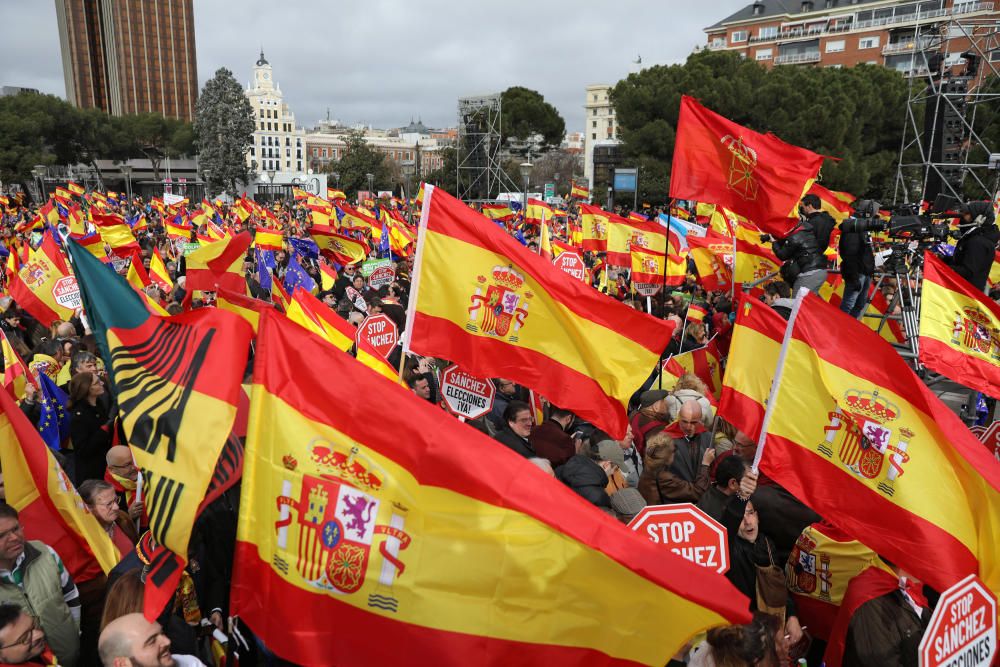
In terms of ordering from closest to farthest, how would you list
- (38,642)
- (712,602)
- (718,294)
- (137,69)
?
(712,602), (38,642), (718,294), (137,69)

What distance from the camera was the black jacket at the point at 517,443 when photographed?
5.34 m

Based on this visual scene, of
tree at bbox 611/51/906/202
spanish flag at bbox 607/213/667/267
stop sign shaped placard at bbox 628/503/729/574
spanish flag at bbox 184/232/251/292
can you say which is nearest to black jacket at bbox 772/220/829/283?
spanish flag at bbox 607/213/667/267

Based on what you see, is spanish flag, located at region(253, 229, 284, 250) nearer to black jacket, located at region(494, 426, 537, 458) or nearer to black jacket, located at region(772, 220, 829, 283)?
black jacket, located at region(772, 220, 829, 283)

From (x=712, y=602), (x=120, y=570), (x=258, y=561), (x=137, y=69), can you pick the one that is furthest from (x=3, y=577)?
(x=137, y=69)

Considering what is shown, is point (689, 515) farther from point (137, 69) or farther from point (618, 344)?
point (137, 69)

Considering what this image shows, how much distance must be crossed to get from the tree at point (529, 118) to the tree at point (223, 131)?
25.8 m

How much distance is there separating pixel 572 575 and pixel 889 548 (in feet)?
6.27

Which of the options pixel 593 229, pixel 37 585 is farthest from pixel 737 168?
pixel 37 585

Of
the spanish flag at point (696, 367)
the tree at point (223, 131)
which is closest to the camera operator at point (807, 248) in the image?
the spanish flag at point (696, 367)

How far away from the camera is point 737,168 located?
26.3 feet

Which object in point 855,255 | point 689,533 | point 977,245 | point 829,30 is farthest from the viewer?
point 829,30

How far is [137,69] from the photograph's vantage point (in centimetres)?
12481

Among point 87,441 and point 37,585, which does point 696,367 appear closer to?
point 87,441

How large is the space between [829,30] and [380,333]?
80946 mm
